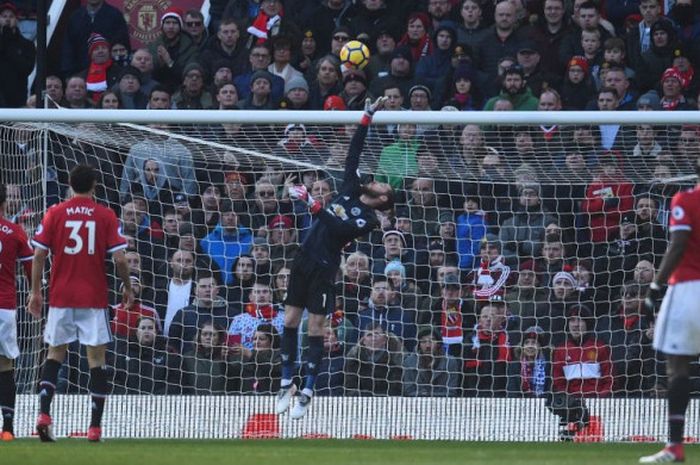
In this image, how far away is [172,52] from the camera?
59.1ft

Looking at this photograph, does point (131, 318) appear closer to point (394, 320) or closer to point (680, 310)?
point (394, 320)

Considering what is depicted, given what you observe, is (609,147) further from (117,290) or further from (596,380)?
(117,290)

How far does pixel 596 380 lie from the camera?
13805 mm

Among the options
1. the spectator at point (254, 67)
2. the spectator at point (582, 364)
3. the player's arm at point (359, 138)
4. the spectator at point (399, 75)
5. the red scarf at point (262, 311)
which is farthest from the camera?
the spectator at point (254, 67)

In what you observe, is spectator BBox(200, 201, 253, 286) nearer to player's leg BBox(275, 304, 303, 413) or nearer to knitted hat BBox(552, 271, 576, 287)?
player's leg BBox(275, 304, 303, 413)

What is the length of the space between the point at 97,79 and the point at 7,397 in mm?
6297

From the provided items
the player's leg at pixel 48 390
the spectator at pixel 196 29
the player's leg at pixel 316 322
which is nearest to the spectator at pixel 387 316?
the player's leg at pixel 316 322

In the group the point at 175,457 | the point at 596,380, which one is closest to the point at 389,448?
the point at 175,457

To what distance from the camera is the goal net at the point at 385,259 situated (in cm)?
1395

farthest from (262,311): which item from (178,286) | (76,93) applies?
(76,93)

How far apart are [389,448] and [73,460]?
8.50 feet

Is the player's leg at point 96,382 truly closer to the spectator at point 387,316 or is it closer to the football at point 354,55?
the spectator at point 387,316

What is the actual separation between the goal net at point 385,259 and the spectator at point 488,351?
2 cm

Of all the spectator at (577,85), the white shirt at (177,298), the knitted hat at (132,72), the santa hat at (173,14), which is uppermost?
the santa hat at (173,14)
